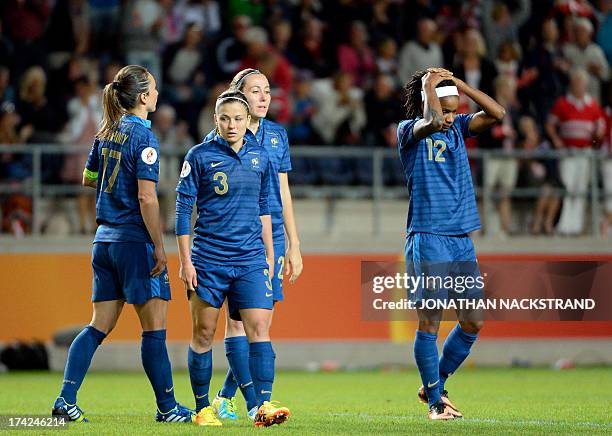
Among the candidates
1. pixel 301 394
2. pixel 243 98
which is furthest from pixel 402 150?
pixel 301 394

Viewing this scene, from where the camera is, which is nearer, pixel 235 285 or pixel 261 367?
pixel 261 367

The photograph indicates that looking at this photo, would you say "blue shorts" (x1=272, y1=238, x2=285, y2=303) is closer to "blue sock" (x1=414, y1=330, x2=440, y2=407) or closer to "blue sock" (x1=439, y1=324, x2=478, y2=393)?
"blue sock" (x1=414, y1=330, x2=440, y2=407)

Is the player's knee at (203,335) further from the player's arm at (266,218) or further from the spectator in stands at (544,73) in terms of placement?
the spectator in stands at (544,73)

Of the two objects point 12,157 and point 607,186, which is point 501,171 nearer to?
point 607,186

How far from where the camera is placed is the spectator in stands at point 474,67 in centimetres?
1659

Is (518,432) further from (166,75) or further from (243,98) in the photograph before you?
(166,75)

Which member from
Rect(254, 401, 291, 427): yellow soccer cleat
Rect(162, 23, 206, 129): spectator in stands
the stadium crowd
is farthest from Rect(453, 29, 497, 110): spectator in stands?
Rect(254, 401, 291, 427): yellow soccer cleat

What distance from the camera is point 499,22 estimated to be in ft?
59.8

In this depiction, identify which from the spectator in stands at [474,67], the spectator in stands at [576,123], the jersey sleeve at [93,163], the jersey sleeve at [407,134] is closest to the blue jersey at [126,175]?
the jersey sleeve at [93,163]

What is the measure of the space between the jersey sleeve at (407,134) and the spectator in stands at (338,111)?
7188 mm

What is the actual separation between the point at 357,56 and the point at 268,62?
5.32 ft

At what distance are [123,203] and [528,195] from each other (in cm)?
847

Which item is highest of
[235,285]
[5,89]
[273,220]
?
[5,89]

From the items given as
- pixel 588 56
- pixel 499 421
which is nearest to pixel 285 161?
pixel 499 421
